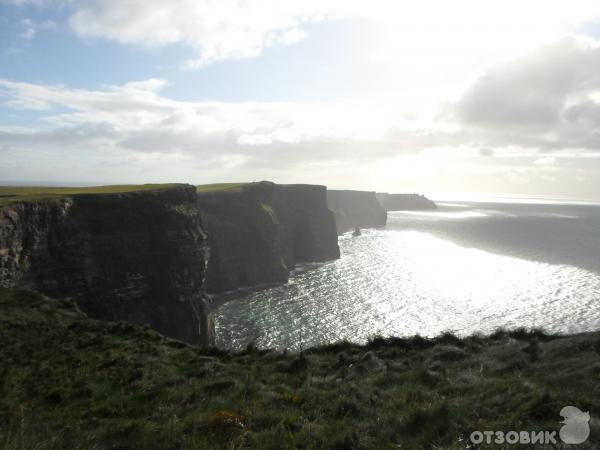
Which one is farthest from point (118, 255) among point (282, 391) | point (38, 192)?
point (282, 391)

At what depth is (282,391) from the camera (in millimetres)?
14555

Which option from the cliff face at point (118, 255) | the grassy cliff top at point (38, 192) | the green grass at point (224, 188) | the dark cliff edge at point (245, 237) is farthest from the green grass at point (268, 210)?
the grassy cliff top at point (38, 192)

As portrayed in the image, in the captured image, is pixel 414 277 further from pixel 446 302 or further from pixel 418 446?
pixel 418 446

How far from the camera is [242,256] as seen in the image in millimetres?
87750

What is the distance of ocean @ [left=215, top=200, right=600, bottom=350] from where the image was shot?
58844mm

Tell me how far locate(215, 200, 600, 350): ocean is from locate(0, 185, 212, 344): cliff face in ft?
30.6

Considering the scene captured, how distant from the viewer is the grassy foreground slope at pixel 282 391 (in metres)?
9.74

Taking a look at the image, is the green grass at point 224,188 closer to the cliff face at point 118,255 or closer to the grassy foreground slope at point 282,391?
the cliff face at point 118,255

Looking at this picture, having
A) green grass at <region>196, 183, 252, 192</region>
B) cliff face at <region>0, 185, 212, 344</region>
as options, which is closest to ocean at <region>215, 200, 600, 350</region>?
cliff face at <region>0, 185, 212, 344</region>

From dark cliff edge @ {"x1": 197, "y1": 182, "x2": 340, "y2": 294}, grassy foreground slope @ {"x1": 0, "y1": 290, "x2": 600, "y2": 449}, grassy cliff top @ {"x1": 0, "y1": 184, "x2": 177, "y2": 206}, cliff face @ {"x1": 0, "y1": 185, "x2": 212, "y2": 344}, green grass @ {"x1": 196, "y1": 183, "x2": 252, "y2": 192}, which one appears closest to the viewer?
grassy foreground slope @ {"x1": 0, "y1": 290, "x2": 600, "y2": 449}

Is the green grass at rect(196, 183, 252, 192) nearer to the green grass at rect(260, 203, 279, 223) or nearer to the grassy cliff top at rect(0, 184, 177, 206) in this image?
the green grass at rect(260, 203, 279, 223)

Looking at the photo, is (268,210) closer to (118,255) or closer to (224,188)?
(224,188)

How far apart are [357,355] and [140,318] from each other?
37.7m

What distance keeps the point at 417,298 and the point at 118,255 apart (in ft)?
181
